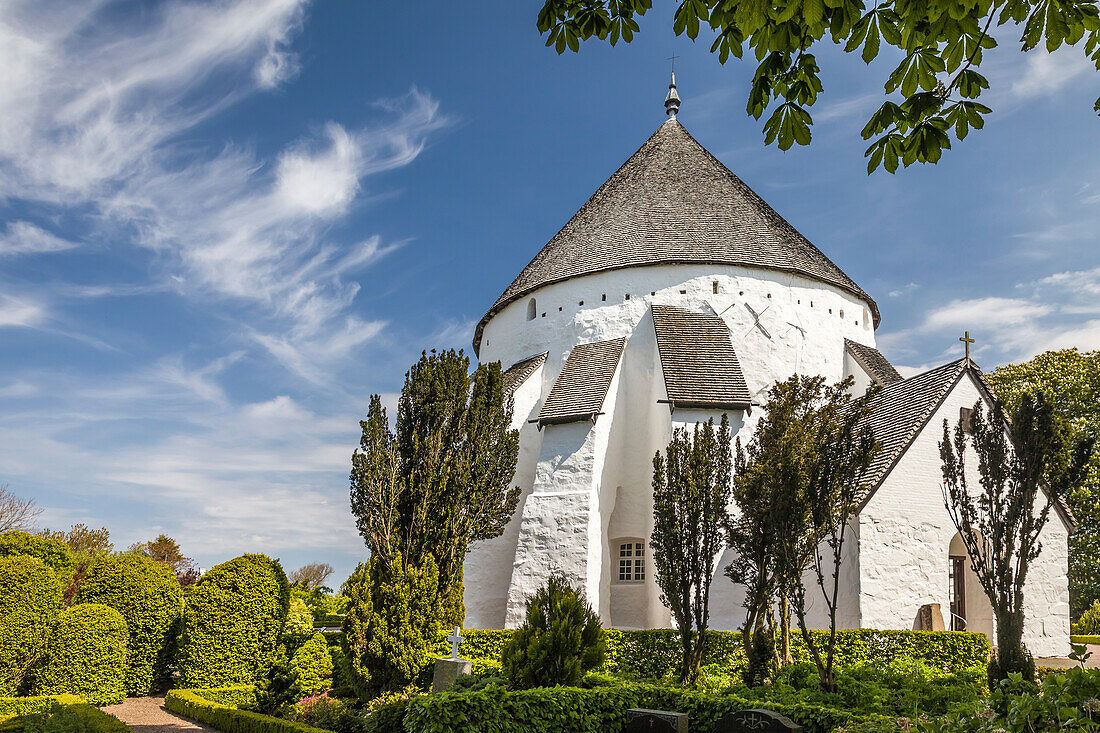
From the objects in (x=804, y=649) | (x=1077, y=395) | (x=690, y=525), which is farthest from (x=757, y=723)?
(x=1077, y=395)

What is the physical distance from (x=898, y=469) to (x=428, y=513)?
9.17 metres

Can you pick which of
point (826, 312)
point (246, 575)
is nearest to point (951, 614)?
point (826, 312)

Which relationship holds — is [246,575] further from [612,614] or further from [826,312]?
[826,312]

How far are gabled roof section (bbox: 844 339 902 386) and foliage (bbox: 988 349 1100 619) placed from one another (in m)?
7.12

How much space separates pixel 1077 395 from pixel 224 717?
89.6 feet

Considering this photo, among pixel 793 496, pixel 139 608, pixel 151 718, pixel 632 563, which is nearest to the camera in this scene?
pixel 793 496

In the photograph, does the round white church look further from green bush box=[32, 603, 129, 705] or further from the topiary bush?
the topiary bush

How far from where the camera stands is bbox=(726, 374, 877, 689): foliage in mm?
10742

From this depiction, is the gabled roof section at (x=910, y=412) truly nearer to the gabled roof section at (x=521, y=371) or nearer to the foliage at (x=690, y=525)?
the foliage at (x=690, y=525)

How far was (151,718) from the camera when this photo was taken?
12273mm

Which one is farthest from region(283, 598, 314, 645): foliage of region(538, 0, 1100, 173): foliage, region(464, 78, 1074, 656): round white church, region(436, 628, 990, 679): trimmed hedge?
region(538, 0, 1100, 173): foliage

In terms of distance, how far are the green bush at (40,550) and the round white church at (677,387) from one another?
9944 mm

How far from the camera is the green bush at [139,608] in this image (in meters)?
14.7

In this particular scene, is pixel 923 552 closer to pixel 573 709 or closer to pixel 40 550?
pixel 573 709
